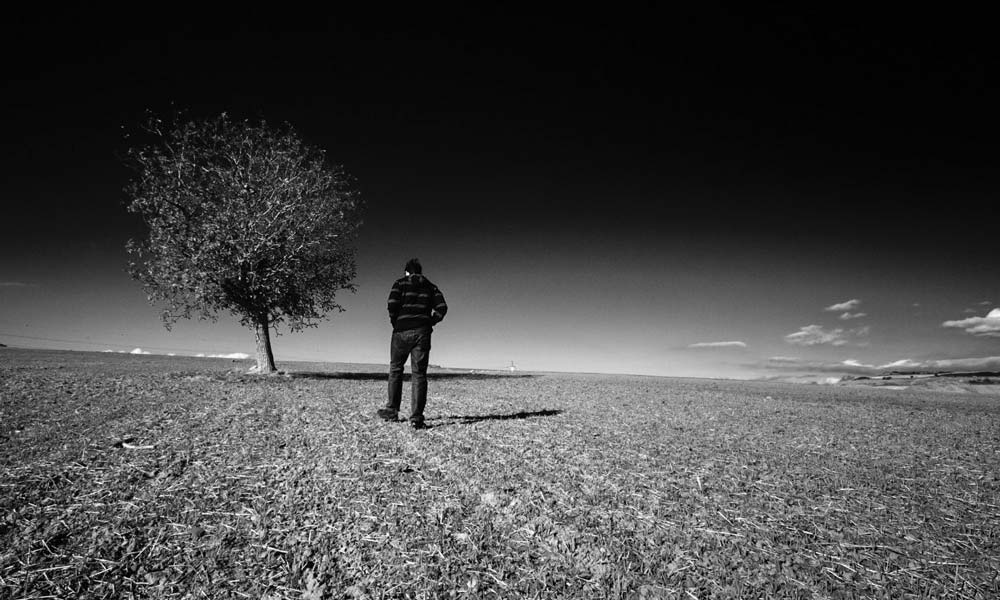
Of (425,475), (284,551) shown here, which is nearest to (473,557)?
(284,551)

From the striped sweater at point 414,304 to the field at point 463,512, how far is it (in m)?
2.31

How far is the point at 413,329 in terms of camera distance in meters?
8.83

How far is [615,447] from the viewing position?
25.6ft

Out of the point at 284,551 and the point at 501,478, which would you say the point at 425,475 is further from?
the point at 284,551

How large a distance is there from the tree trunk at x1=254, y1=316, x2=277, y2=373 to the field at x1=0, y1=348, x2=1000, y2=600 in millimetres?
12400

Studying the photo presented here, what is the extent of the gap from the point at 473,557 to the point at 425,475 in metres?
2.11

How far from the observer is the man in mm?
8656

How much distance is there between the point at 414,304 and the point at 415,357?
1171mm

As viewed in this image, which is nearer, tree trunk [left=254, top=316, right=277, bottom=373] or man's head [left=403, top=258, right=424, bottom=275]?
man's head [left=403, top=258, right=424, bottom=275]

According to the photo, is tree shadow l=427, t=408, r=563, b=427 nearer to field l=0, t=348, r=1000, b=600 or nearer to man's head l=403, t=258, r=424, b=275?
field l=0, t=348, r=1000, b=600

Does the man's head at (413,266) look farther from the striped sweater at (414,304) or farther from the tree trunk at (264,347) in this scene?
the tree trunk at (264,347)

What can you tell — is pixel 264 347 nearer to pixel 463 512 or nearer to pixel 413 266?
pixel 413 266

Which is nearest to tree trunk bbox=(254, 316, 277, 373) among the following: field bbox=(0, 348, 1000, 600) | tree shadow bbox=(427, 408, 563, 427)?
field bbox=(0, 348, 1000, 600)

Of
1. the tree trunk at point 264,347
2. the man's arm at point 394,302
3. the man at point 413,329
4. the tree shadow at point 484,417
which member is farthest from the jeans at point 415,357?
the tree trunk at point 264,347
